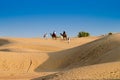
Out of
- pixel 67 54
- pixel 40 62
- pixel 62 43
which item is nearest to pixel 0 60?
pixel 40 62

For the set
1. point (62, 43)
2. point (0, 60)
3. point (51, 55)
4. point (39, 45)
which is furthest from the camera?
point (62, 43)

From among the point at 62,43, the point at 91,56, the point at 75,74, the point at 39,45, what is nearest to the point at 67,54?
the point at 91,56

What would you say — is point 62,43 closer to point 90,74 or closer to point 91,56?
point 91,56

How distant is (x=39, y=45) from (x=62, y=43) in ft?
14.3

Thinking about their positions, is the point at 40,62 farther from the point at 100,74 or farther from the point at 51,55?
the point at 100,74

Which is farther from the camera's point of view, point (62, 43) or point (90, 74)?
point (62, 43)

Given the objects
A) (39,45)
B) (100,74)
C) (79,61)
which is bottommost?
(100,74)

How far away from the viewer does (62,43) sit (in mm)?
48781

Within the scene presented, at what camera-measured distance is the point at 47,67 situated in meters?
27.6

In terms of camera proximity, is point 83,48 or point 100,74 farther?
point 83,48

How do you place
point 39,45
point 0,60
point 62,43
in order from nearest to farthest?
1. point 0,60
2. point 39,45
3. point 62,43

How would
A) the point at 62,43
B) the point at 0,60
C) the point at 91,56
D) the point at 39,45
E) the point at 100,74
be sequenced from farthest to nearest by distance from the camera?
the point at 62,43
the point at 39,45
the point at 0,60
the point at 91,56
the point at 100,74

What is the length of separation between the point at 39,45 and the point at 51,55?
16012 mm

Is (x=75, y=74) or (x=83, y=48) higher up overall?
(x=83, y=48)
